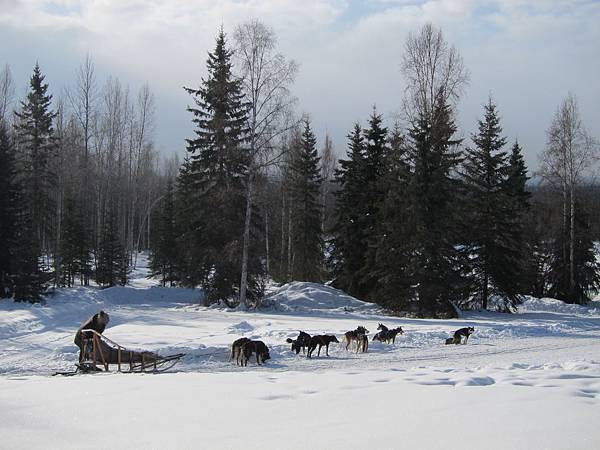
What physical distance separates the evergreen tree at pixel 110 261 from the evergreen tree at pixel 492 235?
26.2 metres

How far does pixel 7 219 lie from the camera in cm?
2800

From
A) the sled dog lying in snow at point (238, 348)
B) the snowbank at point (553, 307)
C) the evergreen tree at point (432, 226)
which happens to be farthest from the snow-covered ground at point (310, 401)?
the snowbank at point (553, 307)

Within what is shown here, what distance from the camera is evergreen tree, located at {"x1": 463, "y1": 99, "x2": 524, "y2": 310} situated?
1219 inches

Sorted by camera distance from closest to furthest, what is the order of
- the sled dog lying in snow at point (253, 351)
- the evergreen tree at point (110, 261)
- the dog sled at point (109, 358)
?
1. the dog sled at point (109, 358)
2. the sled dog lying in snow at point (253, 351)
3. the evergreen tree at point (110, 261)

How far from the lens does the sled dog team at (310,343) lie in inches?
492

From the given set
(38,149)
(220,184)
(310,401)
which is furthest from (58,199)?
(310,401)

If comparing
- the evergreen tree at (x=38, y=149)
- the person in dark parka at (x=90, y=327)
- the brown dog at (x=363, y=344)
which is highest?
the evergreen tree at (x=38, y=149)

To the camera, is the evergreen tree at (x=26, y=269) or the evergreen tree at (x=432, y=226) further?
the evergreen tree at (x=26, y=269)

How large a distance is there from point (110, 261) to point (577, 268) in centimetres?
3448

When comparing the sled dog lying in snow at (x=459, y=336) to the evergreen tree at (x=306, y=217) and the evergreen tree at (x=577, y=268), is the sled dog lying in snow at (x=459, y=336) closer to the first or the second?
the evergreen tree at (x=306, y=217)

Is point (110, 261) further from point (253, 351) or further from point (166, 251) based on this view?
point (253, 351)

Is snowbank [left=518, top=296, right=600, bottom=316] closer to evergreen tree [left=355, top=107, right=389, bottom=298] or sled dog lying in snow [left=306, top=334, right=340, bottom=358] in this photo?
evergreen tree [left=355, top=107, right=389, bottom=298]

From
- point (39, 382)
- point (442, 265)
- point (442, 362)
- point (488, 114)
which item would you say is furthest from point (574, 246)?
point (39, 382)

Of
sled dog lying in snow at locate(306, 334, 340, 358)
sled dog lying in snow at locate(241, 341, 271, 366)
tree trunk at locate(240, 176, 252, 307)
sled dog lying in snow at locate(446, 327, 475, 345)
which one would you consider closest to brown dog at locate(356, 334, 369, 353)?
sled dog lying in snow at locate(306, 334, 340, 358)
